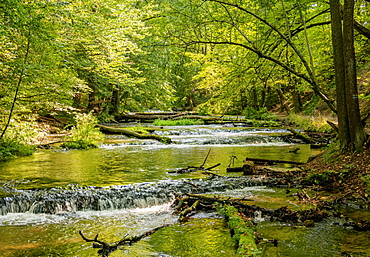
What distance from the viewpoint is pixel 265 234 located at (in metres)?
4.21

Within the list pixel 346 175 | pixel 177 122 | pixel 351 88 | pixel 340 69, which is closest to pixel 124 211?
pixel 346 175

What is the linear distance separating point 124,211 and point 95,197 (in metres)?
0.69

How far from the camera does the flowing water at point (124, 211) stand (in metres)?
3.93

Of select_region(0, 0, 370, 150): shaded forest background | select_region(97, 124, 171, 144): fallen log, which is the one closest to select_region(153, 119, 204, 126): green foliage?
select_region(97, 124, 171, 144): fallen log

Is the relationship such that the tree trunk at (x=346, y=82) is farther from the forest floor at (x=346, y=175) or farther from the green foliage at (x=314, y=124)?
the green foliage at (x=314, y=124)

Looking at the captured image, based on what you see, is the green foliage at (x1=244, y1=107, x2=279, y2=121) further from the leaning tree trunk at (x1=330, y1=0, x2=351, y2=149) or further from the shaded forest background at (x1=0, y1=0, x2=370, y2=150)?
the leaning tree trunk at (x1=330, y1=0, x2=351, y2=149)

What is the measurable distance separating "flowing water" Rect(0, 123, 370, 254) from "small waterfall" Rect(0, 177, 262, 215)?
0.02 metres

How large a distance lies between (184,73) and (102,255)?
37.0 metres

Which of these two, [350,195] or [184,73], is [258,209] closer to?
[350,195]

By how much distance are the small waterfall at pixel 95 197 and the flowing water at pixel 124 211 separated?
0.02m

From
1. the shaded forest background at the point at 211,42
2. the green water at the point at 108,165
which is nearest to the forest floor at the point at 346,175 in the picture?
the shaded forest background at the point at 211,42

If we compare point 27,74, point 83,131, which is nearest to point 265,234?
point 27,74

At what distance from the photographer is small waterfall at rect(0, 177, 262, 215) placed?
576 centimetres

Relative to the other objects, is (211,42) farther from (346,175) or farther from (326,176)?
(346,175)
